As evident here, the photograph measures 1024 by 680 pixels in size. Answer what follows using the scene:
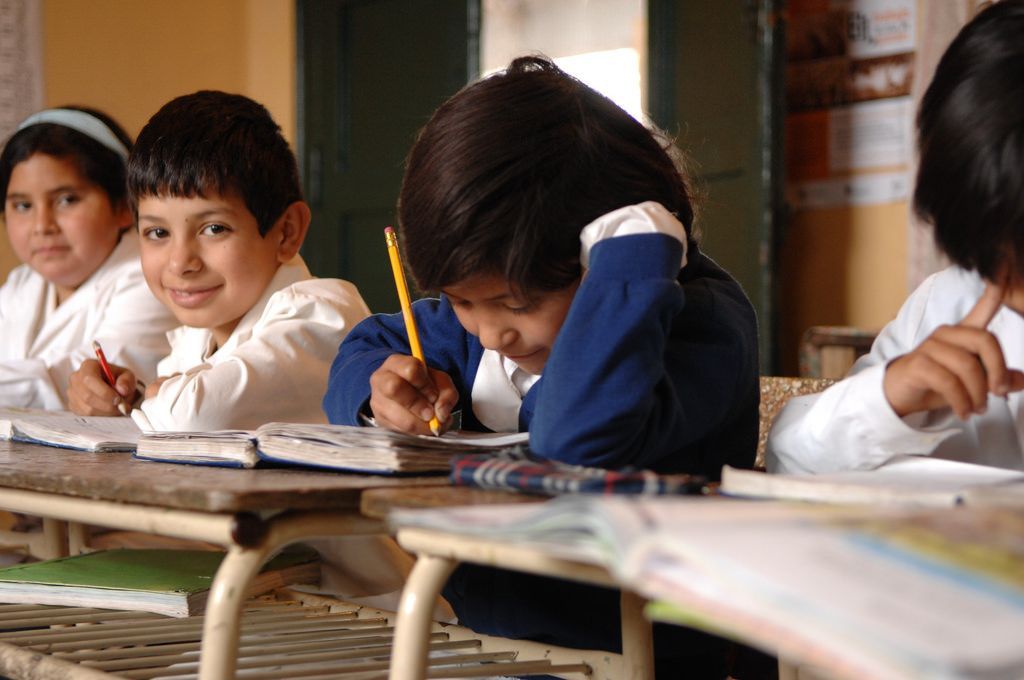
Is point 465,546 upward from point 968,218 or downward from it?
downward

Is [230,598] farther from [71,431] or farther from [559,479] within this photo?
[71,431]

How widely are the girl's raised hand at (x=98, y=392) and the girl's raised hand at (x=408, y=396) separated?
61 centimetres

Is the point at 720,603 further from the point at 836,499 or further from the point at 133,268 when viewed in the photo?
the point at 133,268

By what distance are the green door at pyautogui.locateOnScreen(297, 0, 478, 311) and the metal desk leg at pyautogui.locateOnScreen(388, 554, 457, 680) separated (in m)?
3.73

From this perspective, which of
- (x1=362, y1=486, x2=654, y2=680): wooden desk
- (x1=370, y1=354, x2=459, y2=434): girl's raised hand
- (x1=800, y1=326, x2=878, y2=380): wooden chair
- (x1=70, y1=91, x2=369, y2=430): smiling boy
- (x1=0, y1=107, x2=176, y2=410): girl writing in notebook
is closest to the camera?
(x1=362, y1=486, x2=654, y2=680): wooden desk

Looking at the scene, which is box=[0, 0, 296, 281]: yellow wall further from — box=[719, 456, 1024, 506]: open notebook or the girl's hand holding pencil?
box=[719, 456, 1024, 506]: open notebook

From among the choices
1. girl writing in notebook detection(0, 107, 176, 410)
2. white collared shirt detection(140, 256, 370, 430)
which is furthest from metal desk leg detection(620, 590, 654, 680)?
girl writing in notebook detection(0, 107, 176, 410)

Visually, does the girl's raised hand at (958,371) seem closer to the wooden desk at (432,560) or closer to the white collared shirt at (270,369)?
the wooden desk at (432,560)

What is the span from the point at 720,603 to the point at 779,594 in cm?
3

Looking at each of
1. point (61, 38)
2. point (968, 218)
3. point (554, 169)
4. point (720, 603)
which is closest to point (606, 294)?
point (554, 169)

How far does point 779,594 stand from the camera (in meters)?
0.45

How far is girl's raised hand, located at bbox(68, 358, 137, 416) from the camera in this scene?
1.64m

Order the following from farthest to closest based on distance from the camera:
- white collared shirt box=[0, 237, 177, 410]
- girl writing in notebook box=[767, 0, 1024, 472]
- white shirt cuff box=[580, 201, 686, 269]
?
white collared shirt box=[0, 237, 177, 410], white shirt cuff box=[580, 201, 686, 269], girl writing in notebook box=[767, 0, 1024, 472]

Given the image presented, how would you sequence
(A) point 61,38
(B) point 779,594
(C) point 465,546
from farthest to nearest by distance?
(A) point 61,38 → (C) point 465,546 → (B) point 779,594
